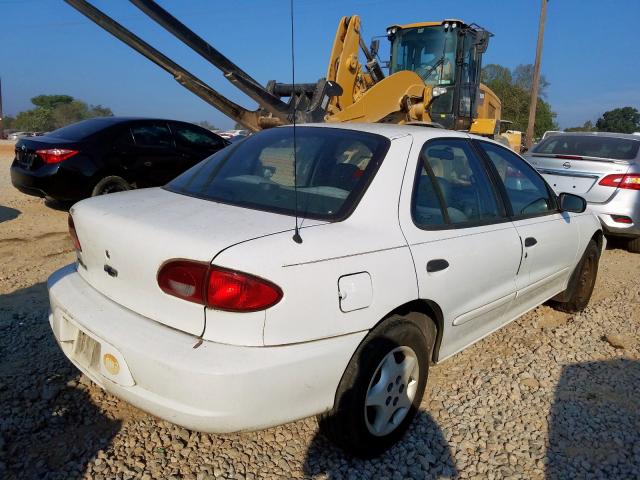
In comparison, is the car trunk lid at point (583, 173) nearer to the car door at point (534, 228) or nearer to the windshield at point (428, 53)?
the car door at point (534, 228)

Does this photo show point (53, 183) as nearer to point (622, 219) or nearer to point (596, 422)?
point (596, 422)

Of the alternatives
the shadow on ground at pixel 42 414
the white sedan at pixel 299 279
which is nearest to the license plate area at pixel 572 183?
the white sedan at pixel 299 279

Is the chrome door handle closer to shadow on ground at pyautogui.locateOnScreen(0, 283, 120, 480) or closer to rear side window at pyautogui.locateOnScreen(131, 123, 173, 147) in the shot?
shadow on ground at pyautogui.locateOnScreen(0, 283, 120, 480)

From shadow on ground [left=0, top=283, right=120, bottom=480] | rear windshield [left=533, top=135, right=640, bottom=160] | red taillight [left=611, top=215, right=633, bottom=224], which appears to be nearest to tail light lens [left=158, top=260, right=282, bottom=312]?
shadow on ground [left=0, top=283, right=120, bottom=480]

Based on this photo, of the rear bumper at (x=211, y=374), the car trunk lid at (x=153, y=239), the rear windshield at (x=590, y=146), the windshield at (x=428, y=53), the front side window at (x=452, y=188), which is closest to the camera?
the rear bumper at (x=211, y=374)

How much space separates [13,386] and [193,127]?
5934mm

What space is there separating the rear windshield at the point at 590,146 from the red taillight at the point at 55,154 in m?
6.39

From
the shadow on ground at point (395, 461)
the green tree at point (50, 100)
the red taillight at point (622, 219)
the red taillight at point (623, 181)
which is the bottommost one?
the shadow on ground at point (395, 461)

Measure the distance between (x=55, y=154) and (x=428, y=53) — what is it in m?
7.18

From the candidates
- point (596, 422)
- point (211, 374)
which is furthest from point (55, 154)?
point (596, 422)

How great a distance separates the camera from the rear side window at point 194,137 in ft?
25.6

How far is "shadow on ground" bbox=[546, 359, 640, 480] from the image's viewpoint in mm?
2461

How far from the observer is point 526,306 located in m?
3.53

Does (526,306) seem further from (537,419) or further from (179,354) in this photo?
(179,354)
